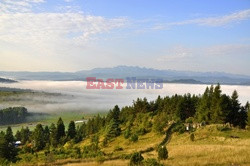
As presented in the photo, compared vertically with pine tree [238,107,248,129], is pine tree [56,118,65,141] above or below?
below

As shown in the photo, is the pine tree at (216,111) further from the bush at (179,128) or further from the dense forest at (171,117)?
the bush at (179,128)

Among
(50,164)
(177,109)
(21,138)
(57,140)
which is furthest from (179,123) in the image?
(21,138)

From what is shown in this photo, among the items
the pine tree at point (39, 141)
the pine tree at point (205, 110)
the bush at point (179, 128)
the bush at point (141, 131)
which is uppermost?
the pine tree at point (205, 110)

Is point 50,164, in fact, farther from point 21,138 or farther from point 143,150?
point 21,138

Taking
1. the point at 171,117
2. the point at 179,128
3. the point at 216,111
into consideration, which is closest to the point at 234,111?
the point at 216,111

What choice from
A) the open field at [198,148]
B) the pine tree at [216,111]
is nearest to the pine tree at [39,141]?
the open field at [198,148]

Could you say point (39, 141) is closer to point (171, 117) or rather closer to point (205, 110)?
point (171, 117)

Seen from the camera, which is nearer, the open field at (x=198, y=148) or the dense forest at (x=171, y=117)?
the open field at (x=198, y=148)

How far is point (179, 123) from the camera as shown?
59031 mm

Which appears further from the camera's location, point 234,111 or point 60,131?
point 60,131

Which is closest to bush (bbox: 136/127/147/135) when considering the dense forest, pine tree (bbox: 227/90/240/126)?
the dense forest

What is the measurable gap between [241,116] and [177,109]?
53.4 ft

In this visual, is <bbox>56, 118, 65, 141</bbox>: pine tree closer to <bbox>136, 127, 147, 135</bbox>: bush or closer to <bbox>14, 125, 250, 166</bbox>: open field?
<bbox>14, 125, 250, 166</bbox>: open field

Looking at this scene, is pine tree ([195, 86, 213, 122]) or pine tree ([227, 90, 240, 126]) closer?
pine tree ([195, 86, 213, 122])
